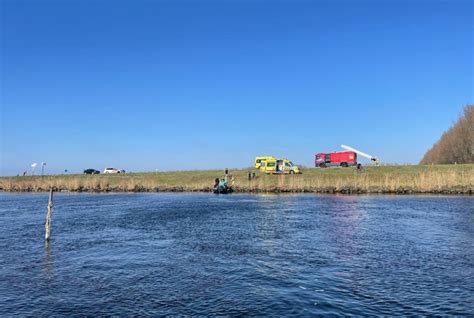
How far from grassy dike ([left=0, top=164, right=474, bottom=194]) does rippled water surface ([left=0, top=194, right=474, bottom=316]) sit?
2431 cm

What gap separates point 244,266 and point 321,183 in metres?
47.0

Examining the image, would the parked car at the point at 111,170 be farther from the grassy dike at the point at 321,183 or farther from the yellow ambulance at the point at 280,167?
the yellow ambulance at the point at 280,167

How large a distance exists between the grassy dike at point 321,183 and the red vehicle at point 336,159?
1089cm

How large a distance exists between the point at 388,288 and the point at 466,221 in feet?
61.4

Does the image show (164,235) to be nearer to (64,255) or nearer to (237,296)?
(64,255)

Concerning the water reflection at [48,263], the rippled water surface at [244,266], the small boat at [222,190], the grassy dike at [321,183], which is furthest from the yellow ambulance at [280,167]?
the water reflection at [48,263]

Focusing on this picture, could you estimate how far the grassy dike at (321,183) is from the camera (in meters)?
59.1

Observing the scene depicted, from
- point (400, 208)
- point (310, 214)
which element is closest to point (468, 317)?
point (310, 214)

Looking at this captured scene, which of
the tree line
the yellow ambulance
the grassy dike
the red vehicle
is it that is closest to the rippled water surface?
the grassy dike

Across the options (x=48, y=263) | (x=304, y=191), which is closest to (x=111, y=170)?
(x=304, y=191)

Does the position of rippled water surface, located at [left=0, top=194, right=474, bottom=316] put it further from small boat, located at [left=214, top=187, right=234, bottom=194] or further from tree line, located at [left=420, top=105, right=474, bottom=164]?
tree line, located at [left=420, top=105, right=474, bottom=164]

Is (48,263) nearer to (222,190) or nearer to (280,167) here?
(222,190)

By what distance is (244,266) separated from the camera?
19297 millimetres

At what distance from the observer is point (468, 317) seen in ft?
41.4
